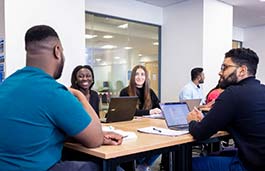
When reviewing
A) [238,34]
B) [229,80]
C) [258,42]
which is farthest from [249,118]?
[238,34]

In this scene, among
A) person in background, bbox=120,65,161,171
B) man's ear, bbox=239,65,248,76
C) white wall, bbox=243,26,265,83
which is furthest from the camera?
white wall, bbox=243,26,265,83

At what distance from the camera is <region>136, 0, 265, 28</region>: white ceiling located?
569 centimetres

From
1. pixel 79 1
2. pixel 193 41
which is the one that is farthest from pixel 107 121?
pixel 193 41

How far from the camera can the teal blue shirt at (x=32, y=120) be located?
120 cm

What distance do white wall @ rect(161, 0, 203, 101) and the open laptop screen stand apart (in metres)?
3.42

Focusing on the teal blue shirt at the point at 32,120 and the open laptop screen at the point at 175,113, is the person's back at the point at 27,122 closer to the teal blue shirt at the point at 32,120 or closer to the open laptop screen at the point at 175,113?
the teal blue shirt at the point at 32,120

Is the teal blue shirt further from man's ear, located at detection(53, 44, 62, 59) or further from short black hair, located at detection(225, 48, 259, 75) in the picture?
short black hair, located at detection(225, 48, 259, 75)

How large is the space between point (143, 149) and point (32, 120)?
1.84 ft

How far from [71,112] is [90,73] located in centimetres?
193

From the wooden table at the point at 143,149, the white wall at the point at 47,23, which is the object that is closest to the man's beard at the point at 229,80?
the wooden table at the point at 143,149

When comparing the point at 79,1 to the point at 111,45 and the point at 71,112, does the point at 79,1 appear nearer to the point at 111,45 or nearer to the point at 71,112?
the point at 111,45

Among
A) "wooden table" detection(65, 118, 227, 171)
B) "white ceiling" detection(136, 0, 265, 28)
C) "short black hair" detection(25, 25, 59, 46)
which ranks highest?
"white ceiling" detection(136, 0, 265, 28)

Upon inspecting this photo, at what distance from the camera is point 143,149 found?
144 centimetres

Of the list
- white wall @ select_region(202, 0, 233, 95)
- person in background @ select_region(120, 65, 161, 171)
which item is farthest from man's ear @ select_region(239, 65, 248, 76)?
white wall @ select_region(202, 0, 233, 95)
